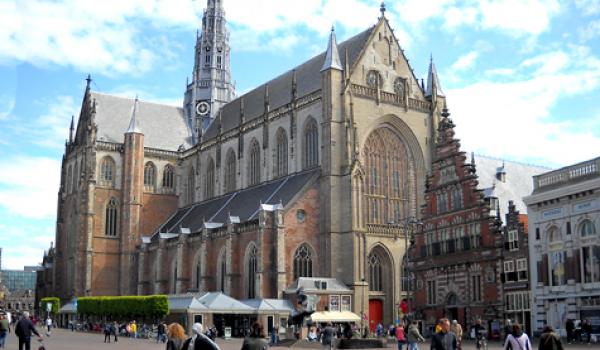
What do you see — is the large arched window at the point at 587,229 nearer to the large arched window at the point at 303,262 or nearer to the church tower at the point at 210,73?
the large arched window at the point at 303,262

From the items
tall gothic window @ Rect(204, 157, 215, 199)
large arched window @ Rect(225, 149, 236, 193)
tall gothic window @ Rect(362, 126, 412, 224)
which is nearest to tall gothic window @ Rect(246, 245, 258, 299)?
tall gothic window @ Rect(362, 126, 412, 224)

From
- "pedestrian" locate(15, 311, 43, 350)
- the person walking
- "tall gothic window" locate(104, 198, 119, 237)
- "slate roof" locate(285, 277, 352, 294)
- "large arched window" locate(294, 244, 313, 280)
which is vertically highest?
"tall gothic window" locate(104, 198, 119, 237)

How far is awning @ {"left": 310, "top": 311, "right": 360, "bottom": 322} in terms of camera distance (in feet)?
164

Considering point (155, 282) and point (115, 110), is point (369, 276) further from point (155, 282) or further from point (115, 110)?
point (115, 110)

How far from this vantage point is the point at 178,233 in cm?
7262

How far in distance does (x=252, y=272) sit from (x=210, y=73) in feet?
130

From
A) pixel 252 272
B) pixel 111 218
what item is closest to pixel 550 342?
pixel 252 272

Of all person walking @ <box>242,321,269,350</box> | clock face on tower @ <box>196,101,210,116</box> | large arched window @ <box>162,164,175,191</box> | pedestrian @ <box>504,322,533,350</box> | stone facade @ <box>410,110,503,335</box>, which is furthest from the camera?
clock face on tower @ <box>196,101,210,116</box>

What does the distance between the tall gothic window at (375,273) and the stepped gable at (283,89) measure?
14.7 m

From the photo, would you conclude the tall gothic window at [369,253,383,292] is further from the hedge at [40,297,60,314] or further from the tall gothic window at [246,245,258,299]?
the hedge at [40,297,60,314]

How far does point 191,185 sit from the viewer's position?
272ft

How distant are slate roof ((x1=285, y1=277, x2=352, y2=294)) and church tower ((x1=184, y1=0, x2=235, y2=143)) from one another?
126 ft

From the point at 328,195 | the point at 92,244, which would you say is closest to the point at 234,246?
the point at 328,195

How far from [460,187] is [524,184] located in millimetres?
11425
